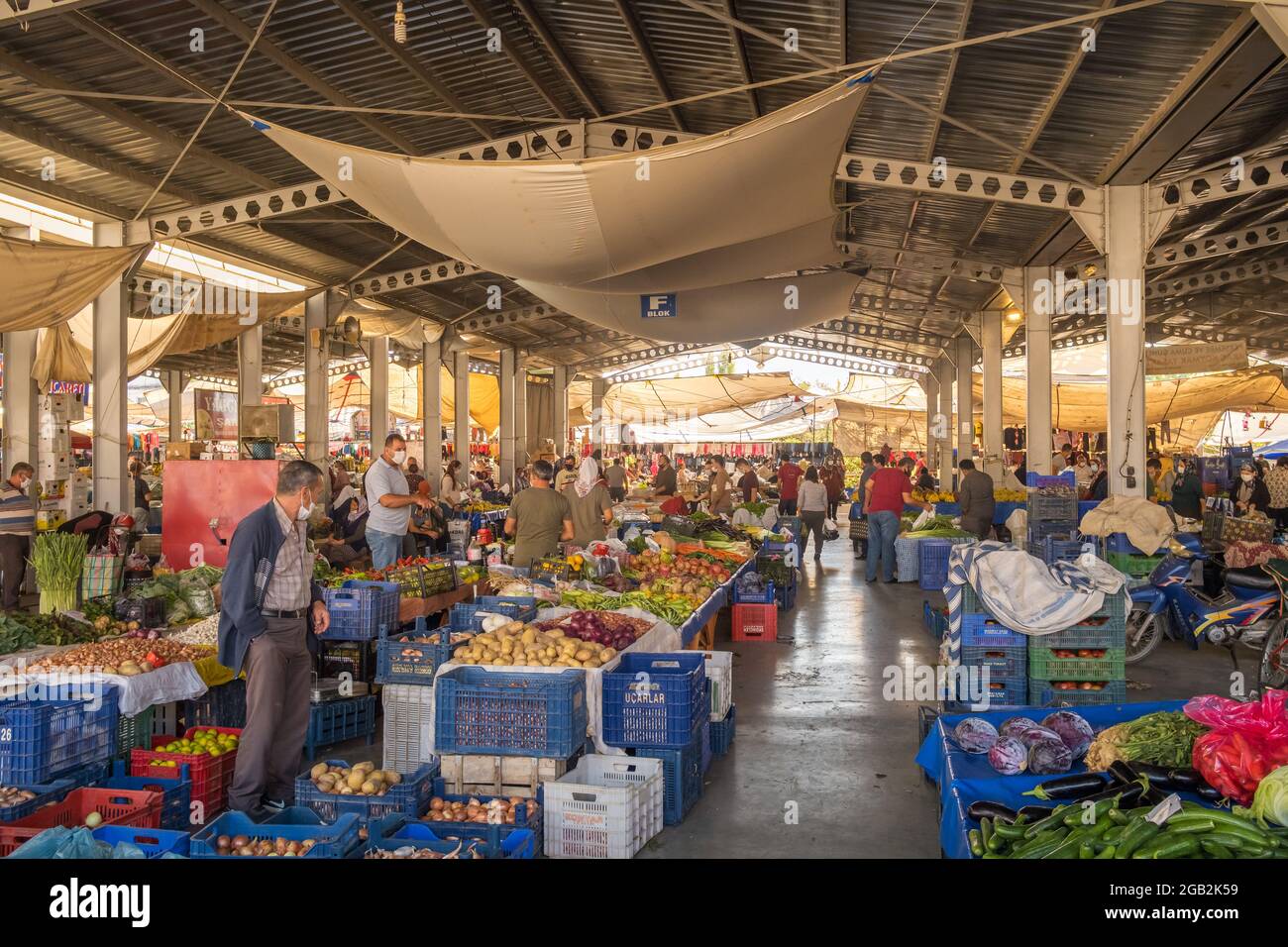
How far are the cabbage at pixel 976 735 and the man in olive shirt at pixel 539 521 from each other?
398cm

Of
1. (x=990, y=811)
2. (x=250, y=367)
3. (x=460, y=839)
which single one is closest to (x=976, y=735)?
(x=990, y=811)

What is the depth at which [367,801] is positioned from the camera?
405 cm

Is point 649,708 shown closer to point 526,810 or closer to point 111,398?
point 526,810

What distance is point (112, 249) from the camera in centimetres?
933

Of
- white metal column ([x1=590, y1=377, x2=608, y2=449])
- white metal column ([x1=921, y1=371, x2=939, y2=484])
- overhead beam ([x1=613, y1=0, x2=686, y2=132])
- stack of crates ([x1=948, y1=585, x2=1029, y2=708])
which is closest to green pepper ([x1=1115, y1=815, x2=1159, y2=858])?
stack of crates ([x1=948, y1=585, x2=1029, y2=708])

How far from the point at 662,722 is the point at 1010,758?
1.59 m

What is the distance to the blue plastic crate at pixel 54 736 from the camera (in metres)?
4.31

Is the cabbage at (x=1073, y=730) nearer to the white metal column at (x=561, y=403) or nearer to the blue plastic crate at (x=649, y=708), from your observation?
the blue plastic crate at (x=649, y=708)

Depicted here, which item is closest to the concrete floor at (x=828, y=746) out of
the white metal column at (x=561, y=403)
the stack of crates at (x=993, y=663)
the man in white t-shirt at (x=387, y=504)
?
the stack of crates at (x=993, y=663)

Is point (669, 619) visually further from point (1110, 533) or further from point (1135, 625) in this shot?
point (1110, 533)

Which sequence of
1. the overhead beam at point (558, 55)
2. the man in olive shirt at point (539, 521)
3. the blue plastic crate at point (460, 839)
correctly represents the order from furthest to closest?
the overhead beam at point (558, 55), the man in olive shirt at point (539, 521), the blue plastic crate at point (460, 839)

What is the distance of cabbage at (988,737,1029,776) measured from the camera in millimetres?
4234
